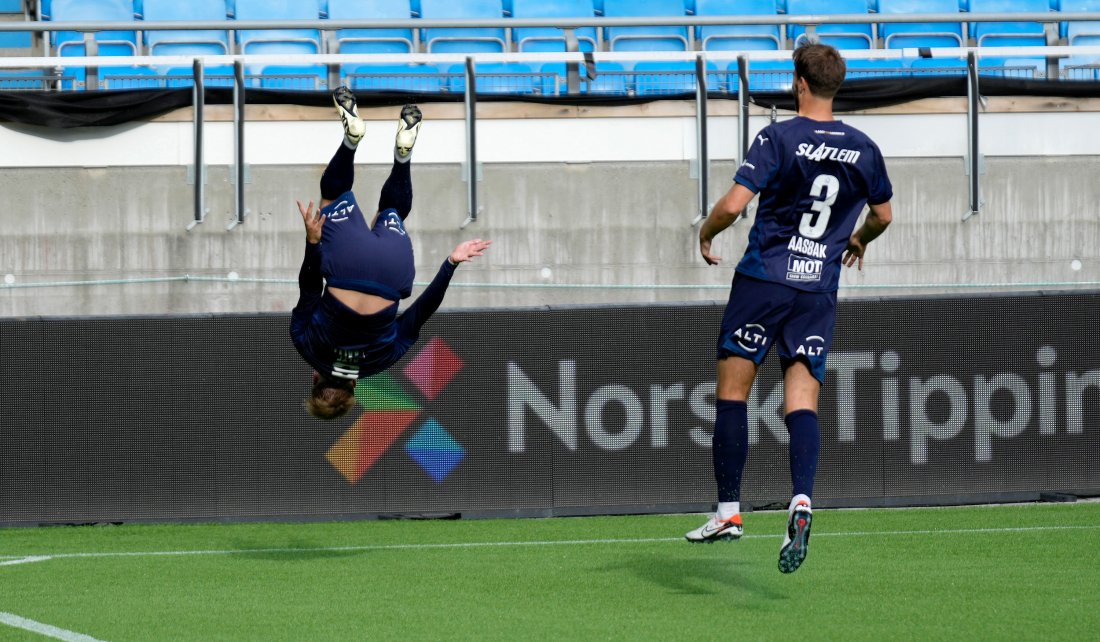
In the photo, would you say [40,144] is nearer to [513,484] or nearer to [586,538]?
[513,484]

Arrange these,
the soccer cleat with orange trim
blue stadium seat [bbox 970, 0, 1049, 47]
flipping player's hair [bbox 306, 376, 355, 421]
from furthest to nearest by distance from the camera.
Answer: blue stadium seat [bbox 970, 0, 1049, 47]
flipping player's hair [bbox 306, 376, 355, 421]
the soccer cleat with orange trim

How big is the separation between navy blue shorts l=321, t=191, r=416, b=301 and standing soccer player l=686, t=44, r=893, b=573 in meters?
2.02

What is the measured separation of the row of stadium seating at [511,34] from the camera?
1439 centimetres

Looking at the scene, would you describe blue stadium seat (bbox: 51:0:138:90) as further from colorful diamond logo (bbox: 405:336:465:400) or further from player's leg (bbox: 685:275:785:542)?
player's leg (bbox: 685:275:785:542)

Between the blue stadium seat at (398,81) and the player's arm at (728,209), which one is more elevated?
the blue stadium seat at (398,81)

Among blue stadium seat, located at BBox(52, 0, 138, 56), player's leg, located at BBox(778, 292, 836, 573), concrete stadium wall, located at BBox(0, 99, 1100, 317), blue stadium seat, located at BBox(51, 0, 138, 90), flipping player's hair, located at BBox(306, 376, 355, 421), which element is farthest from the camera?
blue stadium seat, located at BBox(52, 0, 138, 56)

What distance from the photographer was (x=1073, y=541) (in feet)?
26.9

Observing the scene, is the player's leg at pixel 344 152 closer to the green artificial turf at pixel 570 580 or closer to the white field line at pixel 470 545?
the green artificial turf at pixel 570 580

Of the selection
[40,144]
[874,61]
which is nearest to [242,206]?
[40,144]

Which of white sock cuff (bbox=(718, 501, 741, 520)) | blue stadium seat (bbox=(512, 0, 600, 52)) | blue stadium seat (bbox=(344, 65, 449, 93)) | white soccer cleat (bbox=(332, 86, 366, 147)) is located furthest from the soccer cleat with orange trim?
blue stadium seat (bbox=(512, 0, 600, 52))

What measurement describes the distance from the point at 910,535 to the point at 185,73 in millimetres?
8647

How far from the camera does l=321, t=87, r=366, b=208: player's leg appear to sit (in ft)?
26.2

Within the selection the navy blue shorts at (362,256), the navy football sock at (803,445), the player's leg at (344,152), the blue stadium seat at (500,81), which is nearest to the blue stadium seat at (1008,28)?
the blue stadium seat at (500,81)

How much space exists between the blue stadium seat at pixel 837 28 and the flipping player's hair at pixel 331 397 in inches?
315
